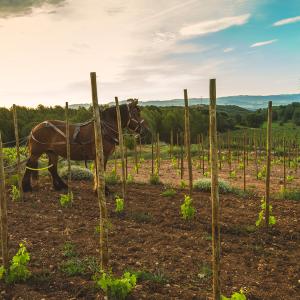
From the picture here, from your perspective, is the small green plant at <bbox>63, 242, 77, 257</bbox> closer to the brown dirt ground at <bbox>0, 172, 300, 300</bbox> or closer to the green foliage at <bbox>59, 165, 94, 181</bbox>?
the brown dirt ground at <bbox>0, 172, 300, 300</bbox>

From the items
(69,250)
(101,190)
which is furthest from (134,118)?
(101,190)

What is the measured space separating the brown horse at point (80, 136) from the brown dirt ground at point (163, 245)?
142cm

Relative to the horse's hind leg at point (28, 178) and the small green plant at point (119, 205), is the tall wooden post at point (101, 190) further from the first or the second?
the horse's hind leg at point (28, 178)

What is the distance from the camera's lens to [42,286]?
15.2ft

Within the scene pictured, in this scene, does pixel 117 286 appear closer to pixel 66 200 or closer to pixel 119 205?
pixel 119 205

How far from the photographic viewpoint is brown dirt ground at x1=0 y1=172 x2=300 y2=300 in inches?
182

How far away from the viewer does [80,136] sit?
10516 mm

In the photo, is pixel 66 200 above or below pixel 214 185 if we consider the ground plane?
below

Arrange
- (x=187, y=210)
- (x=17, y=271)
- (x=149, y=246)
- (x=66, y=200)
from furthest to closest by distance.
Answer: (x=66, y=200), (x=187, y=210), (x=149, y=246), (x=17, y=271)

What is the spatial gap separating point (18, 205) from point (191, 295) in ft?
20.1

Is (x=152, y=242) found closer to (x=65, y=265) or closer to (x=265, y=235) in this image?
(x=65, y=265)

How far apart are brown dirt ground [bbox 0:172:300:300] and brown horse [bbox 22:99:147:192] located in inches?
55.9

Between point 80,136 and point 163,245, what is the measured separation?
203 inches

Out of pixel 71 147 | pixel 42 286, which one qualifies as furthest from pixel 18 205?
pixel 42 286
